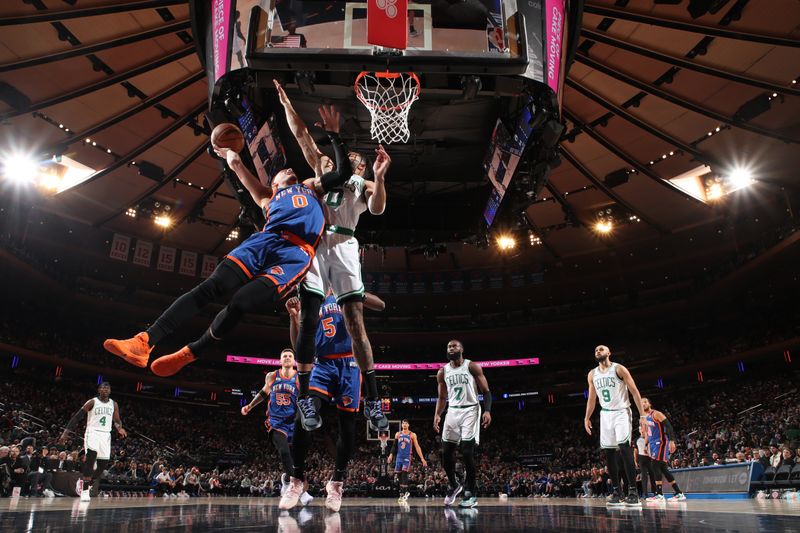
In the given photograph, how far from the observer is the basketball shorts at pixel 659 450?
1197 cm

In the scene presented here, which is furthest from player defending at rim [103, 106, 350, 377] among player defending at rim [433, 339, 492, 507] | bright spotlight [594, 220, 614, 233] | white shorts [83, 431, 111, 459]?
bright spotlight [594, 220, 614, 233]

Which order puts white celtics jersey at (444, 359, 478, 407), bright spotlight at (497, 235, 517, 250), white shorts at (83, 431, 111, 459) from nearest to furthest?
white celtics jersey at (444, 359, 478, 407)
white shorts at (83, 431, 111, 459)
bright spotlight at (497, 235, 517, 250)

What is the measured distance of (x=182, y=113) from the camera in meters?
15.6

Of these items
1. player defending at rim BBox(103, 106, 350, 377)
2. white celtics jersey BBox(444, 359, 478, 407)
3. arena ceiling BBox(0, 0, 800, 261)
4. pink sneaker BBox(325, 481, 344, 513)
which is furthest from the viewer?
arena ceiling BBox(0, 0, 800, 261)

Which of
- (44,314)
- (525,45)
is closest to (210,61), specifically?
(525,45)

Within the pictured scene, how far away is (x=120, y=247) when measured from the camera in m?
28.9

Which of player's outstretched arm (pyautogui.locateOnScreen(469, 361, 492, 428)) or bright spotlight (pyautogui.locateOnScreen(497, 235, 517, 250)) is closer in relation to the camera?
player's outstretched arm (pyautogui.locateOnScreen(469, 361, 492, 428))

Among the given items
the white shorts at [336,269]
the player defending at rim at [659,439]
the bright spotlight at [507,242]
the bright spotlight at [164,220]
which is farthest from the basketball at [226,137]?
the bright spotlight at [164,220]

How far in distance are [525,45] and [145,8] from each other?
797cm

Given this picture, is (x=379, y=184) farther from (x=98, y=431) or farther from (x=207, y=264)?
(x=207, y=264)

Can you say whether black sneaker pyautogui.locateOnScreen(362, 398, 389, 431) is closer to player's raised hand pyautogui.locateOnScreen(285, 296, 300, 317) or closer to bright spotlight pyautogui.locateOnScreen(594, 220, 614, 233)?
player's raised hand pyautogui.locateOnScreen(285, 296, 300, 317)

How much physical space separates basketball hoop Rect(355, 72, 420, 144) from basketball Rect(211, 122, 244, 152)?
482 centimetres

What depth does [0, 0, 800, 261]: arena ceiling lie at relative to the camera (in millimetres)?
11875

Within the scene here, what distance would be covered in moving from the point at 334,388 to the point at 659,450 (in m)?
8.94
